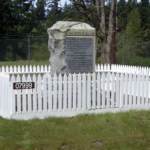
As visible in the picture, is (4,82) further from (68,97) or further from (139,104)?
(139,104)

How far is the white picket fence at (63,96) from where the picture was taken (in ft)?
27.7

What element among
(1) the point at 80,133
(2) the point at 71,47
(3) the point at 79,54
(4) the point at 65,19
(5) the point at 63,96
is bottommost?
(1) the point at 80,133

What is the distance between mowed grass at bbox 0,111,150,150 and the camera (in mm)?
6676

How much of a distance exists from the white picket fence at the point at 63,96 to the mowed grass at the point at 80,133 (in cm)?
43

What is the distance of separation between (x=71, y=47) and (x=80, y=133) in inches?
180

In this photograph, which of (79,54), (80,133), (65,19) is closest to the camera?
(80,133)

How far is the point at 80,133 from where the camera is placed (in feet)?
24.0

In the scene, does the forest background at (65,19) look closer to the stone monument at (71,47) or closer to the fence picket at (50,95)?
the stone monument at (71,47)

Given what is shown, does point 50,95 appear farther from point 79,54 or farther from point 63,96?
point 79,54

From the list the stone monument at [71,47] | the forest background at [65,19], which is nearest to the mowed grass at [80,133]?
the stone monument at [71,47]

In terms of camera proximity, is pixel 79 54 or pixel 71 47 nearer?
pixel 71 47

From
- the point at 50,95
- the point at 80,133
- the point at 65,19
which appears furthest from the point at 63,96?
the point at 65,19

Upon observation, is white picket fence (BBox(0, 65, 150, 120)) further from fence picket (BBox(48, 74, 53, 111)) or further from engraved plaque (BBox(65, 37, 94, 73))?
engraved plaque (BBox(65, 37, 94, 73))

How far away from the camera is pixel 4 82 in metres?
8.65
